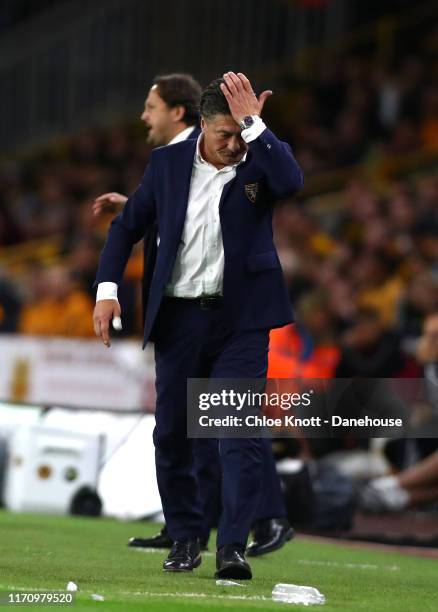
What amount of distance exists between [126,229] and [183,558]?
1.37 metres

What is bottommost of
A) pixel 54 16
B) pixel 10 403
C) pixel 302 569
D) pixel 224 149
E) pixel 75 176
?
pixel 302 569

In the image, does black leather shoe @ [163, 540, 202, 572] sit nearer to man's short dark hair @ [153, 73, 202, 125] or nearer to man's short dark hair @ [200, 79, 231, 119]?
man's short dark hair @ [200, 79, 231, 119]

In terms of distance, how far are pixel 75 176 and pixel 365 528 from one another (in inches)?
533

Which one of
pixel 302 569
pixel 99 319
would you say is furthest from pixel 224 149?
pixel 302 569

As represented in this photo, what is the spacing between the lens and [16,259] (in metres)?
22.0

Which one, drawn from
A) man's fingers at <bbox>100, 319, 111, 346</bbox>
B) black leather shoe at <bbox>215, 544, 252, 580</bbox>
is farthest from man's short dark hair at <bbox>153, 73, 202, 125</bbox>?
black leather shoe at <bbox>215, 544, 252, 580</bbox>

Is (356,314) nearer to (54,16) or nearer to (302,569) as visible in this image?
(302,569)

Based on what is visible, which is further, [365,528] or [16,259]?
[16,259]

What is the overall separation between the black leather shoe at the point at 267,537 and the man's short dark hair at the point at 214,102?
7.89ft

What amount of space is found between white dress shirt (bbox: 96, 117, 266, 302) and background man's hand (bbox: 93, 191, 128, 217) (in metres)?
0.82

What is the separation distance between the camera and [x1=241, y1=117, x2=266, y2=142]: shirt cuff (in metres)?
5.81

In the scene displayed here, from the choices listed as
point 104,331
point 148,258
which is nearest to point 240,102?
point 148,258

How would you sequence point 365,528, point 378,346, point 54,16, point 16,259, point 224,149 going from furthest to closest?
point 54,16, point 16,259, point 378,346, point 365,528, point 224,149

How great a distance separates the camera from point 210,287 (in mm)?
6047
